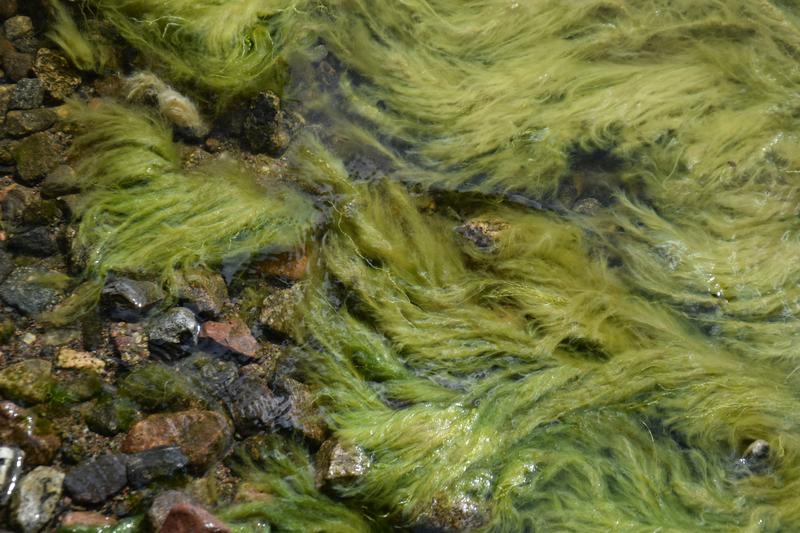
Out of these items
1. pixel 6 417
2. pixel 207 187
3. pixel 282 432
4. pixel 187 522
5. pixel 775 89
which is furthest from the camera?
pixel 775 89

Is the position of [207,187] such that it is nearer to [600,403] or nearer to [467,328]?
[467,328]

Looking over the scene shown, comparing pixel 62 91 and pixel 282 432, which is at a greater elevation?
pixel 62 91

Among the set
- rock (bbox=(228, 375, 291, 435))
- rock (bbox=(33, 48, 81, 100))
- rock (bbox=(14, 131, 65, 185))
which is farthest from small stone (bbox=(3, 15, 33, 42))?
rock (bbox=(228, 375, 291, 435))

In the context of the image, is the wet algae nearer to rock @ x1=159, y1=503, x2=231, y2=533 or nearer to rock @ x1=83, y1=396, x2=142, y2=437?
rock @ x1=159, y1=503, x2=231, y2=533

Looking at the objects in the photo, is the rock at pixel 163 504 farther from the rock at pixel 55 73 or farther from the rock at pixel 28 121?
the rock at pixel 55 73

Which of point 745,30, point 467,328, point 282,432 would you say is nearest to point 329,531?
point 282,432

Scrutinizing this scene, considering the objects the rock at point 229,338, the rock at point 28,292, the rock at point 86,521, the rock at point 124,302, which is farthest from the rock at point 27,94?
the rock at point 86,521
